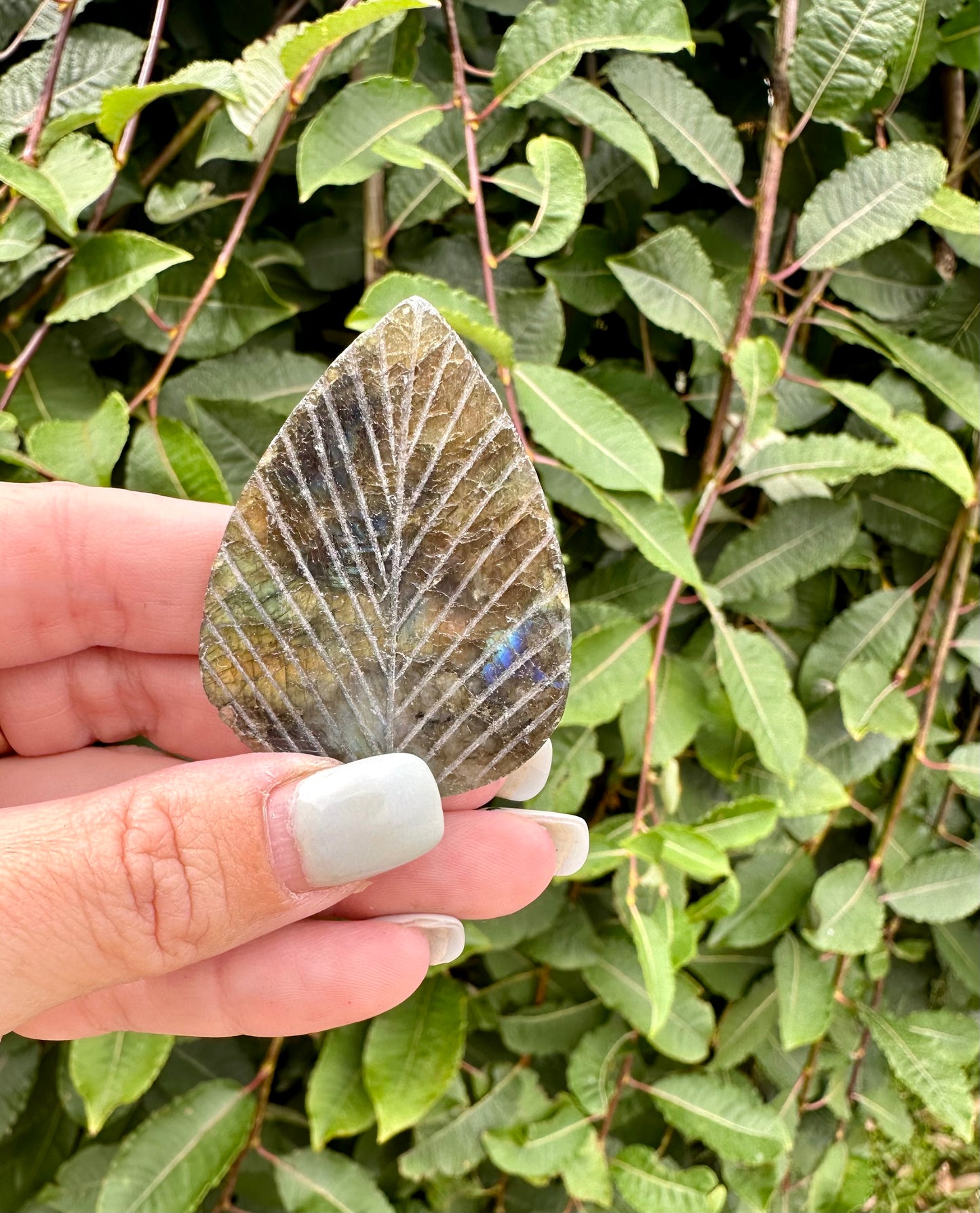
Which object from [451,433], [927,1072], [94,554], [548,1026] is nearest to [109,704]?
[94,554]

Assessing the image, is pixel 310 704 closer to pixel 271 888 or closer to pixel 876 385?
pixel 271 888

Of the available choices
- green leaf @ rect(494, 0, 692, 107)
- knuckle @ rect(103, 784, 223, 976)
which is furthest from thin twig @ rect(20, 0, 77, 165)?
knuckle @ rect(103, 784, 223, 976)

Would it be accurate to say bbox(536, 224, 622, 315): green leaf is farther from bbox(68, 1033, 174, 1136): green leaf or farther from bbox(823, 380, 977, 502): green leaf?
bbox(68, 1033, 174, 1136): green leaf

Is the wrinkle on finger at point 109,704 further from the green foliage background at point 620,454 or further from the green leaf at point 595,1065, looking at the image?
the green leaf at point 595,1065

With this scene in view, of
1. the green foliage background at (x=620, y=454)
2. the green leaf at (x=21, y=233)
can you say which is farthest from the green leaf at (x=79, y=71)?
the green leaf at (x=21, y=233)

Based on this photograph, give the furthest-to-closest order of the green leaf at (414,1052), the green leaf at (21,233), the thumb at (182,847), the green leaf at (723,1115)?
1. the green leaf at (723,1115)
2. the green leaf at (414,1052)
3. the green leaf at (21,233)
4. the thumb at (182,847)

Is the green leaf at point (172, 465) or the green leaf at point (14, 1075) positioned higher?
the green leaf at point (172, 465)
